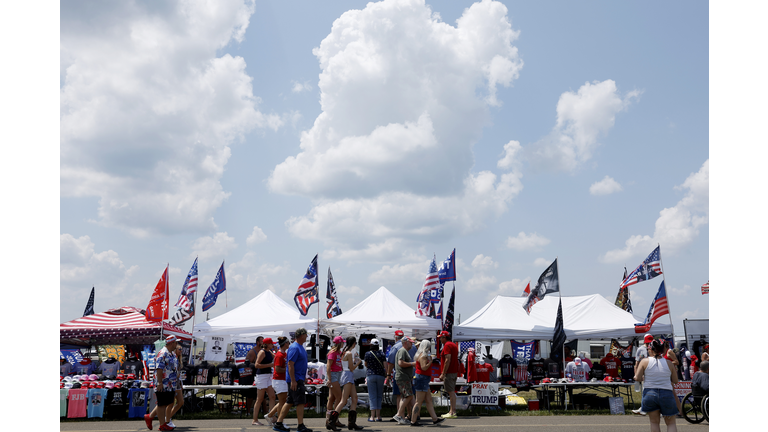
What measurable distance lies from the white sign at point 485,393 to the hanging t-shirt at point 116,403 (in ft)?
24.2

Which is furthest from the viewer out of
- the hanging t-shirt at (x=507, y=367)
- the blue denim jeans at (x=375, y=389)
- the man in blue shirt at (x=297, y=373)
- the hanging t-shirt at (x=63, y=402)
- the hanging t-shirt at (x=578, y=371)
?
the hanging t-shirt at (x=507, y=367)

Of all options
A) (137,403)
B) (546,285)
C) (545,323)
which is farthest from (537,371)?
(137,403)

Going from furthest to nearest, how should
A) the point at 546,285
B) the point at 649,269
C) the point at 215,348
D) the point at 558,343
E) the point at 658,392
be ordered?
the point at 215,348 < the point at 546,285 < the point at 649,269 < the point at 558,343 < the point at 658,392

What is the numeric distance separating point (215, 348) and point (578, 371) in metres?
12.9

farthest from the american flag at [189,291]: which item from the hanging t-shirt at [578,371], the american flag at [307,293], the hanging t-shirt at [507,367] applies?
the hanging t-shirt at [578,371]

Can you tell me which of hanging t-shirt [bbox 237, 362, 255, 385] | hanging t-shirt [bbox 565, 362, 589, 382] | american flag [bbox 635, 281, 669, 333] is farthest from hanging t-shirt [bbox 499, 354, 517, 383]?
hanging t-shirt [bbox 237, 362, 255, 385]

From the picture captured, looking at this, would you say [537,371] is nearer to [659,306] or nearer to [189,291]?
[659,306]

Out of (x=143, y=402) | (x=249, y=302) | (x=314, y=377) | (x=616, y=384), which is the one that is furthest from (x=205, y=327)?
(x=616, y=384)

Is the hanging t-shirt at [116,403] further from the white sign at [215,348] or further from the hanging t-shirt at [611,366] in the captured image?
the hanging t-shirt at [611,366]

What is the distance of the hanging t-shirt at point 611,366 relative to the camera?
16062mm

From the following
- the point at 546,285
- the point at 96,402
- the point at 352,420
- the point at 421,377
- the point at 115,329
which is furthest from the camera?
the point at 115,329

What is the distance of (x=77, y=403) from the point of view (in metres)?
11.0

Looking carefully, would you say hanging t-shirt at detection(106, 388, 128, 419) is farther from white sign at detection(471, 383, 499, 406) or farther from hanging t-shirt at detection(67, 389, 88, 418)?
white sign at detection(471, 383, 499, 406)

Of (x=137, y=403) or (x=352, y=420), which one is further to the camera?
(x=137, y=403)
